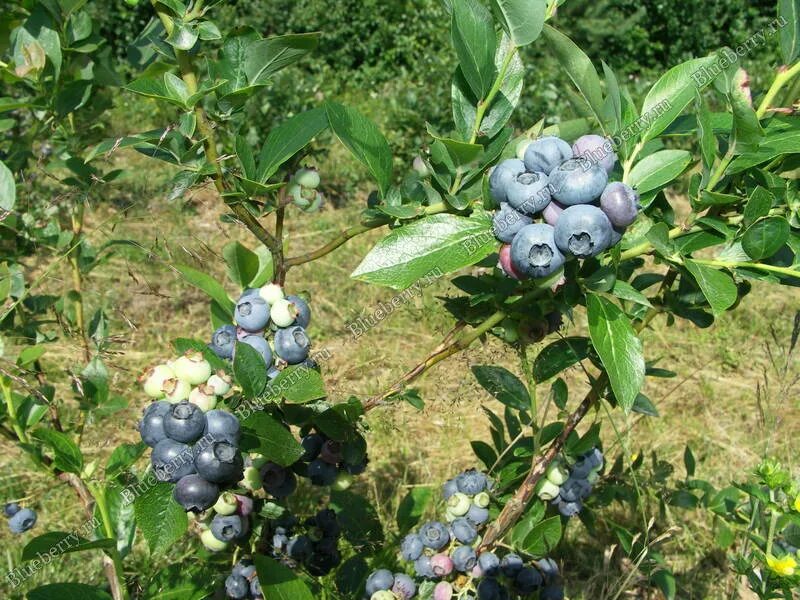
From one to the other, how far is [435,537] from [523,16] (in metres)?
0.80

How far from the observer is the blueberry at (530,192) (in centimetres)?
68

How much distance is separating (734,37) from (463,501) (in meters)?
7.30

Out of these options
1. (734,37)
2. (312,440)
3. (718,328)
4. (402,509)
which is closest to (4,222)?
(312,440)

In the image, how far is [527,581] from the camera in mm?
1218

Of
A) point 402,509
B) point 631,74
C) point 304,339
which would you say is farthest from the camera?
point 631,74

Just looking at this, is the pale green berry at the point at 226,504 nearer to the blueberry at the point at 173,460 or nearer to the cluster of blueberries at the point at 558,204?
the blueberry at the point at 173,460

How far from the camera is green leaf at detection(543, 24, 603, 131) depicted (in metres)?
0.70

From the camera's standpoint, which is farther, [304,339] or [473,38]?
[304,339]

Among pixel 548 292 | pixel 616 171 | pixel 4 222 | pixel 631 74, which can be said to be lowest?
pixel 631 74

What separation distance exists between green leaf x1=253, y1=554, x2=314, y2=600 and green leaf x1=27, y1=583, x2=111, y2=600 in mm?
211

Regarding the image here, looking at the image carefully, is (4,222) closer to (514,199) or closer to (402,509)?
(402,509)

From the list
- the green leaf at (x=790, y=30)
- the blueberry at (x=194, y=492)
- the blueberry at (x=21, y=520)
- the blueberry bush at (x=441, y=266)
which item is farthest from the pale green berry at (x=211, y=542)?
the green leaf at (x=790, y=30)

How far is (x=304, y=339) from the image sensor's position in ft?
3.02

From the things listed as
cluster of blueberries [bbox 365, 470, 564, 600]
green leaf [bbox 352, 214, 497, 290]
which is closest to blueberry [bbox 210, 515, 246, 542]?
cluster of blueberries [bbox 365, 470, 564, 600]
